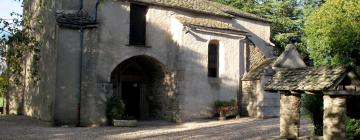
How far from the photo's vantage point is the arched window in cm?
2181

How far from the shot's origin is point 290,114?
11.1 meters

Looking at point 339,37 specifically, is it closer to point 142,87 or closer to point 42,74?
point 142,87

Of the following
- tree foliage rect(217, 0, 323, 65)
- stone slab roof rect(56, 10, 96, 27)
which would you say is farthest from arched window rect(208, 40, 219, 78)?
tree foliage rect(217, 0, 323, 65)

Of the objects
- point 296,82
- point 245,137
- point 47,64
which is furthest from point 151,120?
point 296,82

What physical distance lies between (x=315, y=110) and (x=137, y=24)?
425 inches

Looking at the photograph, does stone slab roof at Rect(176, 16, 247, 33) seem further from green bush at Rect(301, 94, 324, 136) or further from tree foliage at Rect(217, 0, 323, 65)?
tree foliage at Rect(217, 0, 323, 65)

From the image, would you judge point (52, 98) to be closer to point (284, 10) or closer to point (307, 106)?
point (307, 106)

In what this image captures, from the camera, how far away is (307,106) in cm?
1267

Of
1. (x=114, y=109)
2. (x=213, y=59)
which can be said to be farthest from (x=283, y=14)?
(x=114, y=109)

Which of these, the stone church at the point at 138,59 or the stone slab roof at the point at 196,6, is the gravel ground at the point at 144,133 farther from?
the stone slab roof at the point at 196,6

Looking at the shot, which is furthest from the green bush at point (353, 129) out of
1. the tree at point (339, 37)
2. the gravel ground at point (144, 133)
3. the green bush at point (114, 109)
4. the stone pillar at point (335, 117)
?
the green bush at point (114, 109)

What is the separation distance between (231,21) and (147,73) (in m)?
6.01

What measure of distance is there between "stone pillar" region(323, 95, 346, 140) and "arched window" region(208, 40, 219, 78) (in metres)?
12.3

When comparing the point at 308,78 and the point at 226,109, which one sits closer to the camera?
the point at 308,78
